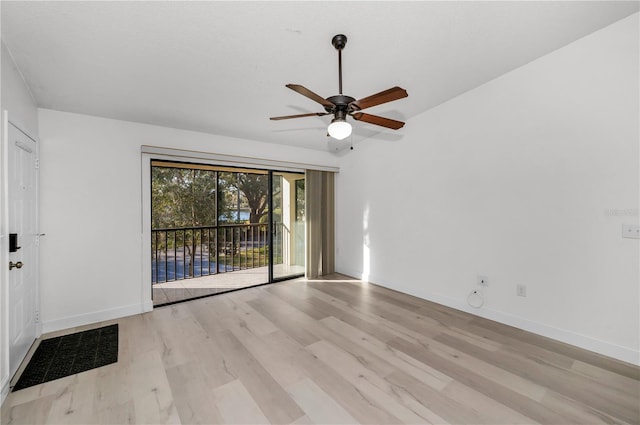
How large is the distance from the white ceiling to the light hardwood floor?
94.4 inches

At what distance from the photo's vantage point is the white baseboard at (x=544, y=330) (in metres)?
2.19

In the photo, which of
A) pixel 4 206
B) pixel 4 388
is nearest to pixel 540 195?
pixel 4 206

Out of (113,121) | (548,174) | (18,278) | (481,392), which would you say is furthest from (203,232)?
(548,174)

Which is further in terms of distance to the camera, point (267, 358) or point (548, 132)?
point (548, 132)

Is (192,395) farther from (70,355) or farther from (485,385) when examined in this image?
(485,385)

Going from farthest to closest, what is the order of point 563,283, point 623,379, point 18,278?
point 563,283 → point 18,278 → point 623,379

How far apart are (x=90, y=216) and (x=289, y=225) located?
113 inches

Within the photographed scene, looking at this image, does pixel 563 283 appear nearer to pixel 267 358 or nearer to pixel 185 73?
pixel 267 358

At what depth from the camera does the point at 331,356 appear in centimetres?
233

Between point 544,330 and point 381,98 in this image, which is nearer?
point 381,98

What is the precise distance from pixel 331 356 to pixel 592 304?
2.26m

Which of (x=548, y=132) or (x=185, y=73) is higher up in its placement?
(x=185, y=73)

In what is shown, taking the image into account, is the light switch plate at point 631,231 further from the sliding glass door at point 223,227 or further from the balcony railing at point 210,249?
the balcony railing at point 210,249

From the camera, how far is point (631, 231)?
7.00 ft
